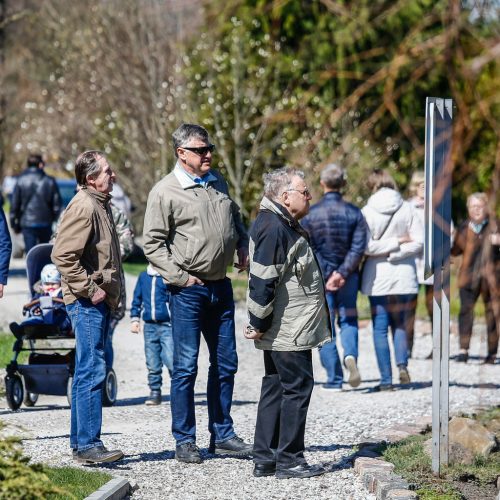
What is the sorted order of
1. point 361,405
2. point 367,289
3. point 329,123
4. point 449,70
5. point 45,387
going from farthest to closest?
point 367,289, point 361,405, point 45,387, point 329,123, point 449,70

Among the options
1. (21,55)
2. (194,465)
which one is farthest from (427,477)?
(21,55)

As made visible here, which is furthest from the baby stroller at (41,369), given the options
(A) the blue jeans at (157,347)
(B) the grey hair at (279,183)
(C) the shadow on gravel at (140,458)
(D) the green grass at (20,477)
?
(D) the green grass at (20,477)

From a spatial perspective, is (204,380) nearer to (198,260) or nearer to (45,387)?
(45,387)

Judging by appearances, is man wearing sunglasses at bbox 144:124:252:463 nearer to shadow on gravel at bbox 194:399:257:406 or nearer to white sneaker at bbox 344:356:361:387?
shadow on gravel at bbox 194:399:257:406

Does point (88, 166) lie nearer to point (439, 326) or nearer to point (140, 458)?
point (140, 458)

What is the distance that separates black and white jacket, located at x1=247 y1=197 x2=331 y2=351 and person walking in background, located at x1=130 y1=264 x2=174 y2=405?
303cm

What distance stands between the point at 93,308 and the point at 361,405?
343cm

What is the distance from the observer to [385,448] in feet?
24.3

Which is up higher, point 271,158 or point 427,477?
point 271,158

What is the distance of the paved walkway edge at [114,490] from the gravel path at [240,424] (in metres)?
0.11

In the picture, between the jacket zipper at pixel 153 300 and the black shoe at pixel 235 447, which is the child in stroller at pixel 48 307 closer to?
the jacket zipper at pixel 153 300

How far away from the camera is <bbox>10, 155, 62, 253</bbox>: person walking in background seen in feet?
53.4

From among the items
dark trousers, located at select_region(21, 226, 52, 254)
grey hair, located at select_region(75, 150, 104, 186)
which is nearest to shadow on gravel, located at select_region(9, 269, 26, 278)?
dark trousers, located at select_region(21, 226, 52, 254)

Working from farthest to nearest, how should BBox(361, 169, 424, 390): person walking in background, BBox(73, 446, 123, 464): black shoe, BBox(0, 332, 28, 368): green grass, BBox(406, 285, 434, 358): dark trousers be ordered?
BBox(406, 285, 434, 358): dark trousers
BBox(0, 332, 28, 368): green grass
BBox(361, 169, 424, 390): person walking in background
BBox(73, 446, 123, 464): black shoe
